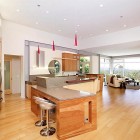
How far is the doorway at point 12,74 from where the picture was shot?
762cm

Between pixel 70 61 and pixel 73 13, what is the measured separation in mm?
4149

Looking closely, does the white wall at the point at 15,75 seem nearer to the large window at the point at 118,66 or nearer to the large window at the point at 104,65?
the large window at the point at 104,65

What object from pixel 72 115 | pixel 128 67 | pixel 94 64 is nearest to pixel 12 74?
pixel 72 115

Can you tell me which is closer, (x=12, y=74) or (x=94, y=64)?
(x=12, y=74)

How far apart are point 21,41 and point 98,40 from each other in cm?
480

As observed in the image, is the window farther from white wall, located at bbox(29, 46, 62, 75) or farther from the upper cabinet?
white wall, located at bbox(29, 46, 62, 75)

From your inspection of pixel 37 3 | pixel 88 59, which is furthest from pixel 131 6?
pixel 88 59

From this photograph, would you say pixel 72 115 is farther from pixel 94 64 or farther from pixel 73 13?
pixel 94 64

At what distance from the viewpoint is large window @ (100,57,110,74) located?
519 inches

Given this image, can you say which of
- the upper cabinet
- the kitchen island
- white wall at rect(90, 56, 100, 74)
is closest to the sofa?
white wall at rect(90, 56, 100, 74)

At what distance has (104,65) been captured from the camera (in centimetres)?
1368

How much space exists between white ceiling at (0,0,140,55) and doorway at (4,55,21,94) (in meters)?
2.58

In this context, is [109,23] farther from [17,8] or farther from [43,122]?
[43,122]

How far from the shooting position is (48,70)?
8.00 meters
